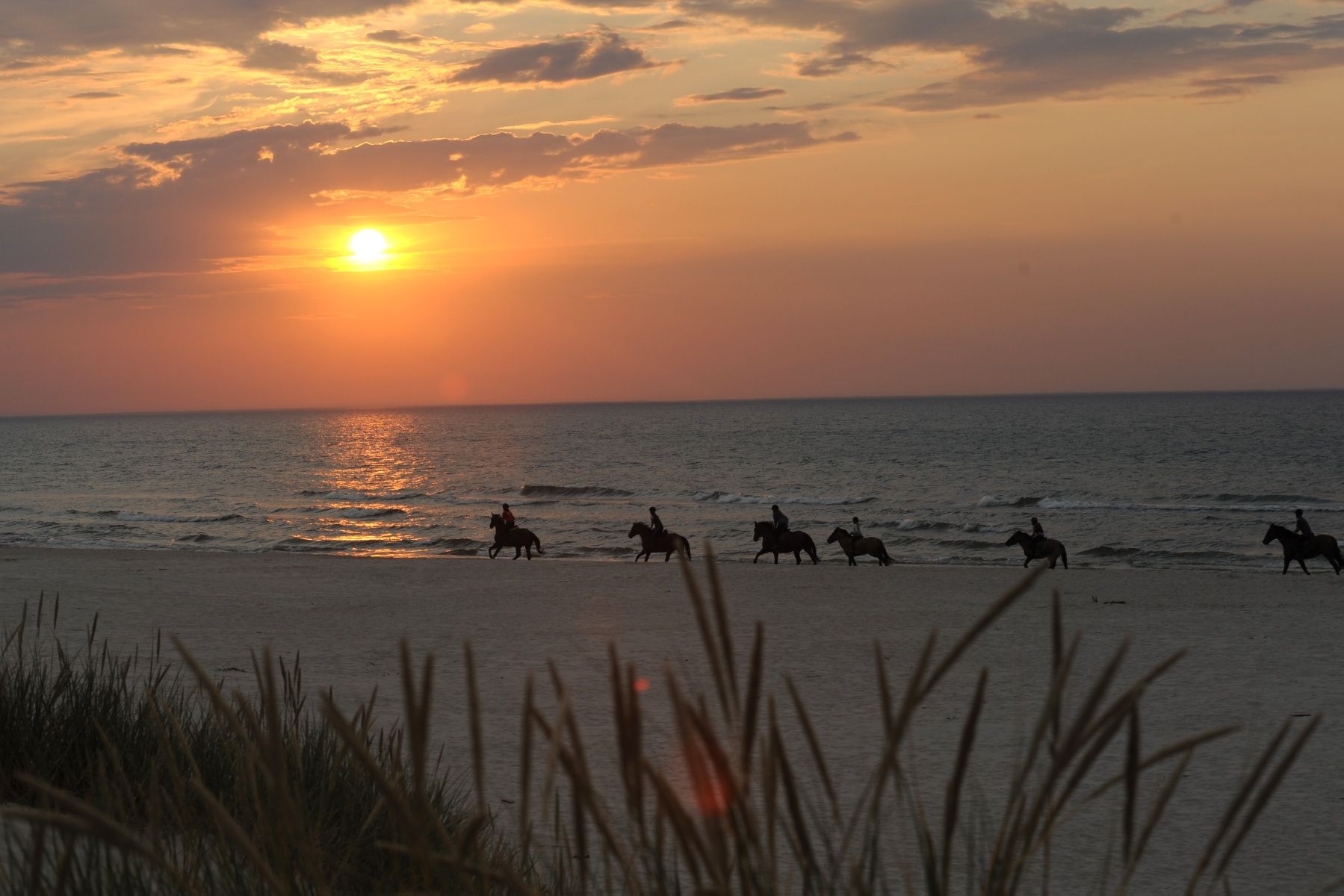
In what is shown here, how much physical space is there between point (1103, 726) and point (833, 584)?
66.3ft

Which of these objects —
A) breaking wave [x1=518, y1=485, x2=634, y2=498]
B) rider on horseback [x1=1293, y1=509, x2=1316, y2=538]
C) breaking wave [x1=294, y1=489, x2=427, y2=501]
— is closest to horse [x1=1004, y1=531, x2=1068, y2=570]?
rider on horseback [x1=1293, y1=509, x2=1316, y2=538]

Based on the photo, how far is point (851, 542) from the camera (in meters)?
25.2

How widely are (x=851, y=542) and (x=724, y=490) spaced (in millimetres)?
36361

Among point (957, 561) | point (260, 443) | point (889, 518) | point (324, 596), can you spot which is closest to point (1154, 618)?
point (957, 561)

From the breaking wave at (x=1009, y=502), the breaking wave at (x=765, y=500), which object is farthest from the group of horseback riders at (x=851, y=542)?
the breaking wave at (x=1009, y=502)

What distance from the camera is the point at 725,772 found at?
1.22 m

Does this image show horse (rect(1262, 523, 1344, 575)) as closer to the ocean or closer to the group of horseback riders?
the group of horseback riders

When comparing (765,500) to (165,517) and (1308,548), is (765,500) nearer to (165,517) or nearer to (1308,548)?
(165,517)

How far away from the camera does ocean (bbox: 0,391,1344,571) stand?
34500 millimetres

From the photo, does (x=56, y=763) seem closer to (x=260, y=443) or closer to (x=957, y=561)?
(x=957, y=561)

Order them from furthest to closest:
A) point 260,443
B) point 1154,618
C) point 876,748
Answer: point 260,443, point 1154,618, point 876,748

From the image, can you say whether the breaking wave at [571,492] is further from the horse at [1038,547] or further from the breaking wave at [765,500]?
the horse at [1038,547]

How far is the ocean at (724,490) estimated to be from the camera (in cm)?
3450

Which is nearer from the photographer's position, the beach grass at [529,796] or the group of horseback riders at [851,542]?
the beach grass at [529,796]
